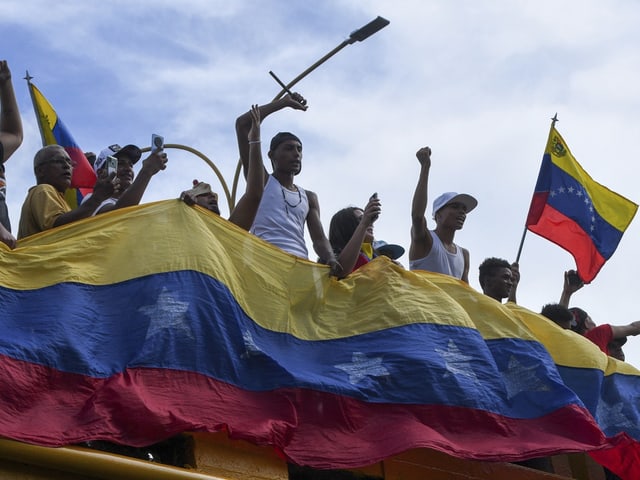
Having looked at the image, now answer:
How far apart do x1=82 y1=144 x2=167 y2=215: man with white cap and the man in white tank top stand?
2.62ft

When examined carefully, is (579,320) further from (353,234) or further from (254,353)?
(254,353)

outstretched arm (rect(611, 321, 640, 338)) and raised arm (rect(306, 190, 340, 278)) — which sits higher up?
raised arm (rect(306, 190, 340, 278))

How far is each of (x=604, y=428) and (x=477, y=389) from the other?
1785 mm

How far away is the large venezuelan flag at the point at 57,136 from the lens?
34.3 feet

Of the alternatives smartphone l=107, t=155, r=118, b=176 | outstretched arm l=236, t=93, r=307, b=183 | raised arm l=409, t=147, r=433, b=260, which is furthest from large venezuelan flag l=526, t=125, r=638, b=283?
smartphone l=107, t=155, r=118, b=176

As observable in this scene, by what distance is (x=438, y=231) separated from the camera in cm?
983

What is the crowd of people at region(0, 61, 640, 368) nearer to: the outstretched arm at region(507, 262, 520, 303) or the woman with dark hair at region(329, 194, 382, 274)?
the woman with dark hair at region(329, 194, 382, 274)

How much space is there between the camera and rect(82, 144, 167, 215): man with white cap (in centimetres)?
743

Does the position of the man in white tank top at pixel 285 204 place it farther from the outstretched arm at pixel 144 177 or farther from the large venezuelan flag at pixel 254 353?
the outstretched arm at pixel 144 177

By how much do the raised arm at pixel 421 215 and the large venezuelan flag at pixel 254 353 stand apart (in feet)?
1.86

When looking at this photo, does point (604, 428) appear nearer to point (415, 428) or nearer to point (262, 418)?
point (415, 428)

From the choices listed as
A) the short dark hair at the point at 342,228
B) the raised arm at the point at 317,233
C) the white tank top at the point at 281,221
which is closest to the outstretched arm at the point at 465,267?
the short dark hair at the point at 342,228

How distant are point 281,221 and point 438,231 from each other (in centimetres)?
199

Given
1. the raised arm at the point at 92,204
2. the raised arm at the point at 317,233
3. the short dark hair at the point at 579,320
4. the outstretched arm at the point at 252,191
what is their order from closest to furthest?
the raised arm at the point at 92,204 < the outstretched arm at the point at 252,191 < the raised arm at the point at 317,233 < the short dark hair at the point at 579,320
